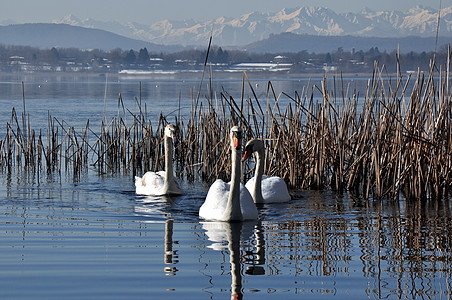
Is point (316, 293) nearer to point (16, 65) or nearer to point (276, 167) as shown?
point (276, 167)

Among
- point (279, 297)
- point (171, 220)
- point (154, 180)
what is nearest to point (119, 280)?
point (279, 297)

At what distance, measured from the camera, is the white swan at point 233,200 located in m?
9.70

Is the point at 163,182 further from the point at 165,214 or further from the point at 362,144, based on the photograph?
the point at 362,144

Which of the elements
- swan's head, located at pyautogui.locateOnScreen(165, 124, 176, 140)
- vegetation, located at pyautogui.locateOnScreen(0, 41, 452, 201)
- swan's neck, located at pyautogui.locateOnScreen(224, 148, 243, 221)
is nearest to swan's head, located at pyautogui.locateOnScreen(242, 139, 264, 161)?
vegetation, located at pyautogui.locateOnScreen(0, 41, 452, 201)

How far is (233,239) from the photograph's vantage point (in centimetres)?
888

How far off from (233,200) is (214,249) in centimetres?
156

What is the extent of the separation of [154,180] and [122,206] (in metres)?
1.05

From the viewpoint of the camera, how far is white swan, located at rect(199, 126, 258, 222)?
9.70 meters

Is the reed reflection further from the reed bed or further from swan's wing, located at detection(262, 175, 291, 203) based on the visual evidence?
the reed bed

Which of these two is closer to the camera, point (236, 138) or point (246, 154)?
point (236, 138)

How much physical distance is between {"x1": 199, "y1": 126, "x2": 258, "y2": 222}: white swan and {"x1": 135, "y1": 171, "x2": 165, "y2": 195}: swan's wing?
1.94m

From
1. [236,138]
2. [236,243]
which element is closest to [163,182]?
[236,138]

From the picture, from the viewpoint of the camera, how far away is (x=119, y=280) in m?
6.88

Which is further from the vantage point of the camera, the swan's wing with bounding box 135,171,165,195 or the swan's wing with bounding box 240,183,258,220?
the swan's wing with bounding box 135,171,165,195
